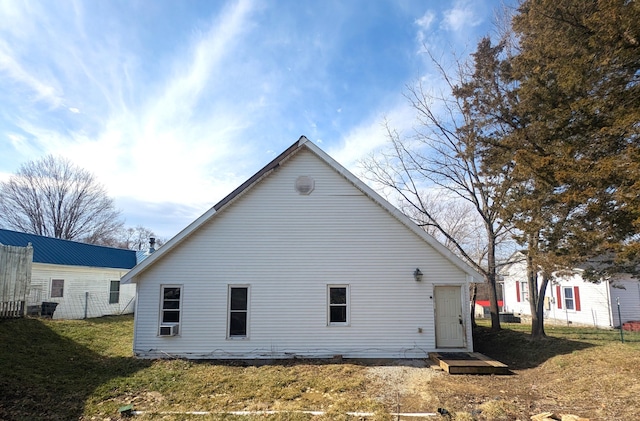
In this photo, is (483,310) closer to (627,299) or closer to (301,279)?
(627,299)

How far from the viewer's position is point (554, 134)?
9211 mm

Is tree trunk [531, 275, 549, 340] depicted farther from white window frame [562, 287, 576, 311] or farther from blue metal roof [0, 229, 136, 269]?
blue metal roof [0, 229, 136, 269]

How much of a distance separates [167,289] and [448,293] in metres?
8.55

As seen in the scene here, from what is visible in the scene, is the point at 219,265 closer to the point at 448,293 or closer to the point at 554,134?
the point at 448,293

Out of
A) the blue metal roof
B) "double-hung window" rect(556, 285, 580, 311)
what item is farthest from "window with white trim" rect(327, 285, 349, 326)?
the blue metal roof

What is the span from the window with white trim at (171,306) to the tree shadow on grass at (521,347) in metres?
9.75

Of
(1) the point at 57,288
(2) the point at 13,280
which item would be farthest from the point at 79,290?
(2) the point at 13,280

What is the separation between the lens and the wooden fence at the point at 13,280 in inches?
550

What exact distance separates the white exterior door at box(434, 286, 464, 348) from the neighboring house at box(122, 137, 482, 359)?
0.03 m

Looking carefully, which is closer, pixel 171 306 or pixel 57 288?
pixel 171 306

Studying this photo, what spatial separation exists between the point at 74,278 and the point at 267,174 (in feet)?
52.4

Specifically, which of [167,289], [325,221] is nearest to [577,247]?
[325,221]

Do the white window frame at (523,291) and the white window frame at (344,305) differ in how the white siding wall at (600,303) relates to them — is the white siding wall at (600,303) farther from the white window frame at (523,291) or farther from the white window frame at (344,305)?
the white window frame at (344,305)

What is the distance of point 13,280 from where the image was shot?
1448 centimetres
